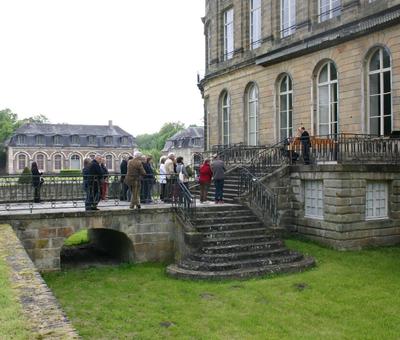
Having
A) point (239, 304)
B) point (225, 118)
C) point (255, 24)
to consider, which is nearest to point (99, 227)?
point (239, 304)

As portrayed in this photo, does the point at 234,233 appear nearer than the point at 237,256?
No

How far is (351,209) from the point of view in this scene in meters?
14.5

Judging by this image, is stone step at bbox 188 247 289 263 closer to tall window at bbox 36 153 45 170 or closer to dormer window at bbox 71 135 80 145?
tall window at bbox 36 153 45 170

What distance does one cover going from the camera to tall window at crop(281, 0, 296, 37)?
2131 cm

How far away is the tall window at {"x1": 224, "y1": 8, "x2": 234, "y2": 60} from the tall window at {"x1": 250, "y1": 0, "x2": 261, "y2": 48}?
1809 mm

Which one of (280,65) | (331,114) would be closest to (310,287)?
(331,114)

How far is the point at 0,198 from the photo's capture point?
1709 centimetres

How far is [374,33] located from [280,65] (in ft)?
17.1

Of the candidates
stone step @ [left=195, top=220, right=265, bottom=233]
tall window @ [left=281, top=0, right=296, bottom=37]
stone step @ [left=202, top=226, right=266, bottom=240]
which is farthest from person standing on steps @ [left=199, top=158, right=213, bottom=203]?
tall window @ [left=281, top=0, right=296, bottom=37]

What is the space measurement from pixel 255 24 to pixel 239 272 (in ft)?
51.9

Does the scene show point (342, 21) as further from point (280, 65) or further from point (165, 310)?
point (165, 310)

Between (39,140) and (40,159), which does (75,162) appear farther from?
(39,140)

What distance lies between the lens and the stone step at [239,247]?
1255cm

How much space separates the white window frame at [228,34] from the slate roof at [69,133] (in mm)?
57150
